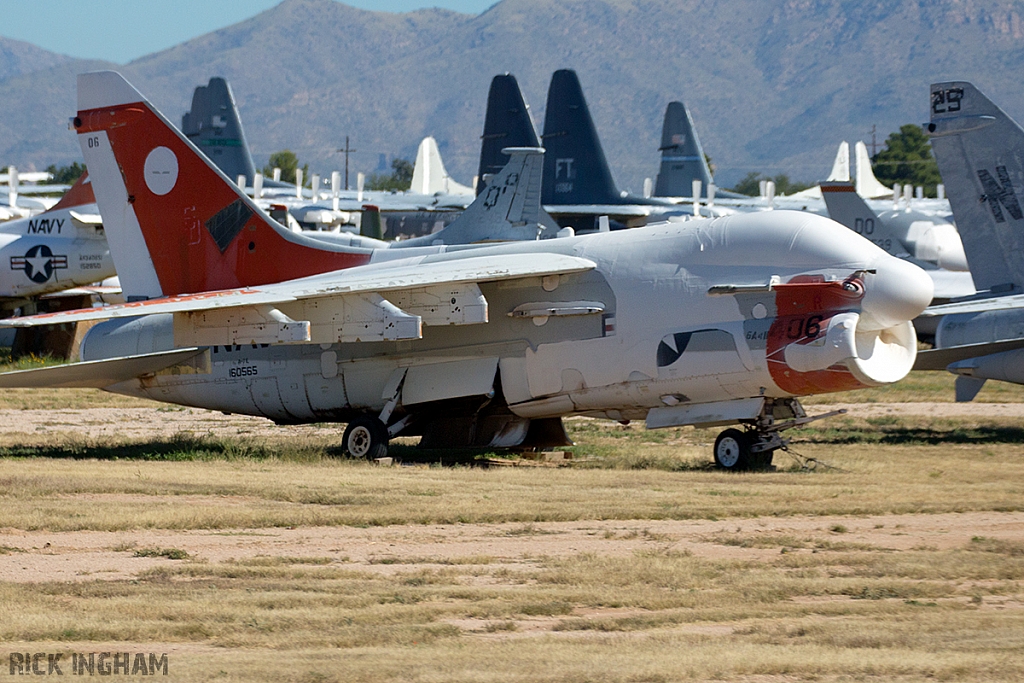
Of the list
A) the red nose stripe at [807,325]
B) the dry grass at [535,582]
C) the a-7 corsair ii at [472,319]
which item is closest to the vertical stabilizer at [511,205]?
the a-7 corsair ii at [472,319]

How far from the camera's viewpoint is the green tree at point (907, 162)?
13475 cm

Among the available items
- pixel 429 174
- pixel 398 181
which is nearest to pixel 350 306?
pixel 429 174

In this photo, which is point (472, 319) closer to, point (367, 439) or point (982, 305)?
point (367, 439)

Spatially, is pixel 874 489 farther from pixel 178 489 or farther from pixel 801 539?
pixel 178 489

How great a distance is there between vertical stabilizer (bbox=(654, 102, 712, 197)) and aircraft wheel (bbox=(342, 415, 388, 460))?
177ft

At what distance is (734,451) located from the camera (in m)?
16.6

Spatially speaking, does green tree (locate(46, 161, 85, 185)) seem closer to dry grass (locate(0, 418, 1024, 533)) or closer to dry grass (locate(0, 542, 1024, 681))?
dry grass (locate(0, 418, 1024, 533))

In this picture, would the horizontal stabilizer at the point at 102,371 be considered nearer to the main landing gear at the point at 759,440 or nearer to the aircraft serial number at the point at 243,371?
the aircraft serial number at the point at 243,371

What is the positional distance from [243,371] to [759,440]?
6750 mm

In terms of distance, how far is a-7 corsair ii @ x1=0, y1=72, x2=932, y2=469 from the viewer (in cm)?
1582

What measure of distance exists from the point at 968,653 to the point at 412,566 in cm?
413

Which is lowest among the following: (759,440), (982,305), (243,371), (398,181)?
(759,440)

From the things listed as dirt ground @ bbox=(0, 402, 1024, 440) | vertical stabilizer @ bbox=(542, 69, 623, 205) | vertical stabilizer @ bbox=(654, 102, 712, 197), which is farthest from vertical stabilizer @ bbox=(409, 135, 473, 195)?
dirt ground @ bbox=(0, 402, 1024, 440)

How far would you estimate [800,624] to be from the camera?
843 centimetres
